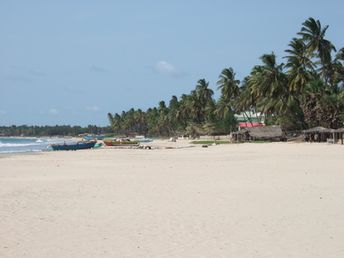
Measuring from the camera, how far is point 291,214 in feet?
30.0

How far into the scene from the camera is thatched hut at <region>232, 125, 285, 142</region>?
5980 cm

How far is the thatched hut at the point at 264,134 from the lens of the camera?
59800mm

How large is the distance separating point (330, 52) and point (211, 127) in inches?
1509

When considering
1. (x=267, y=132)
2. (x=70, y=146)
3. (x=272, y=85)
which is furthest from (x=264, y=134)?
(x=70, y=146)

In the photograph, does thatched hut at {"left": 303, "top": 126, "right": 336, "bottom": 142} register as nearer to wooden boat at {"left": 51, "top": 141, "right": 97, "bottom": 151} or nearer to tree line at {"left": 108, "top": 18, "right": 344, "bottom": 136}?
tree line at {"left": 108, "top": 18, "right": 344, "bottom": 136}

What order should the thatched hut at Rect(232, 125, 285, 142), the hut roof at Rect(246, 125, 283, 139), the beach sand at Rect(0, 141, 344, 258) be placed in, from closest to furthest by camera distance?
the beach sand at Rect(0, 141, 344, 258)
the thatched hut at Rect(232, 125, 285, 142)
the hut roof at Rect(246, 125, 283, 139)

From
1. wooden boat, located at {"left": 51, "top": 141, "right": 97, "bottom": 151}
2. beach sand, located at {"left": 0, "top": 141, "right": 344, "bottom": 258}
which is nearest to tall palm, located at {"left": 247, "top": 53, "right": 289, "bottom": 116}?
wooden boat, located at {"left": 51, "top": 141, "right": 97, "bottom": 151}

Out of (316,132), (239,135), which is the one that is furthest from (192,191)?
(239,135)

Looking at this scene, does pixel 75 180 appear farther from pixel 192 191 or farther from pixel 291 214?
pixel 291 214

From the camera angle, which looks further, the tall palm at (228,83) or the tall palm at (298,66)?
the tall palm at (228,83)

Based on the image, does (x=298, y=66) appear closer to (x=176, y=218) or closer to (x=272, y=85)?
(x=272, y=85)

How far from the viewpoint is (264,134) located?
6066 cm

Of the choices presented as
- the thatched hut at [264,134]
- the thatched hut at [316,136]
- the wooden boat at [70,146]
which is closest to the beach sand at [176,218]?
the thatched hut at [316,136]

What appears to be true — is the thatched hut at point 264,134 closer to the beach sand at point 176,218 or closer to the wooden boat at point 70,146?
the wooden boat at point 70,146
